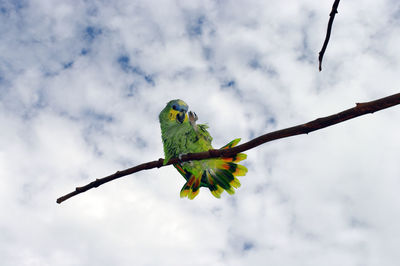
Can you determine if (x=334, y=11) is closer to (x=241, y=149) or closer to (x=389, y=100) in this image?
(x=389, y=100)

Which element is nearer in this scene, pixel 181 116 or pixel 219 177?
pixel 219 177

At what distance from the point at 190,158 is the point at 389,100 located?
6.99ft

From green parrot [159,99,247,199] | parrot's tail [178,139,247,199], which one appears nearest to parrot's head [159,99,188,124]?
green parrot [159,99,247,199]

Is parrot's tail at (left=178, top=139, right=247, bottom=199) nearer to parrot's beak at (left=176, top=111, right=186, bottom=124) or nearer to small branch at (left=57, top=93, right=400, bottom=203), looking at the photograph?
parrot's beak at (left=176, top=111, right=186, bottom=124)

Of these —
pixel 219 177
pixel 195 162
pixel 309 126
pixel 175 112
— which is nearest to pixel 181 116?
pixel 175 112

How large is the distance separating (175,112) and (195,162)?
1.04m

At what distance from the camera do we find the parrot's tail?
5.16 metres

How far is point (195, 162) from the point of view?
5.38m

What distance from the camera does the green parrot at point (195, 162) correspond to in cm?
522

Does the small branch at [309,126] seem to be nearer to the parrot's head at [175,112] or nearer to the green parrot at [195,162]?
the green parrot at [195,162]

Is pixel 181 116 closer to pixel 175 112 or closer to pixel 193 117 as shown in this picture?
pixel 175 112

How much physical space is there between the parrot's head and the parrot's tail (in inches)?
39.8

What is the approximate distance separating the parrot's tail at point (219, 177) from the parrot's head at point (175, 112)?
1012 millimetres

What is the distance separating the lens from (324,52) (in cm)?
226
